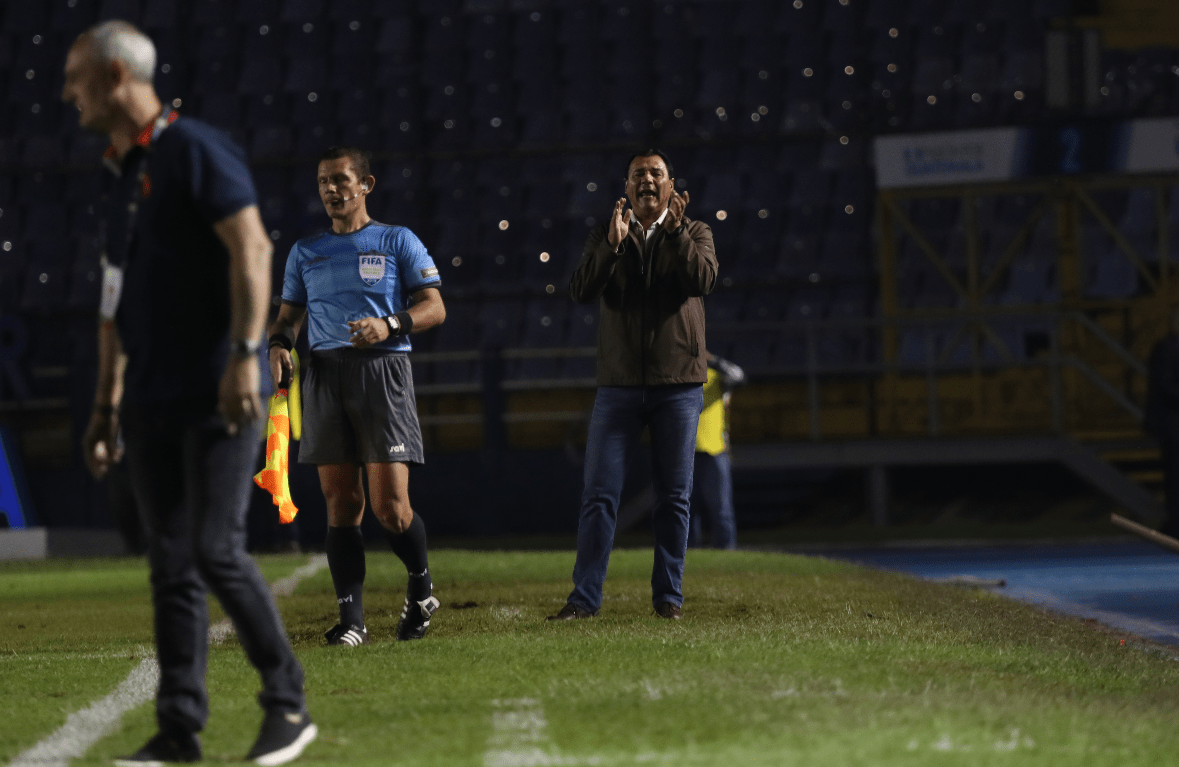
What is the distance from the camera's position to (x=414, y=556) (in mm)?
6711

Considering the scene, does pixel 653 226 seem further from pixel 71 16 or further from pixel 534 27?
pixel 71 16

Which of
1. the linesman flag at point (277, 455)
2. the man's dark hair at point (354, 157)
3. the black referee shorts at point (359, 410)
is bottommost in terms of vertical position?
the linesman flag at point (277, 455)

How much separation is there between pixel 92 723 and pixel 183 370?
4.30 ft

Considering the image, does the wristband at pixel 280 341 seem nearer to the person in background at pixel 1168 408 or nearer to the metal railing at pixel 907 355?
the person in background at pixel 1168 408

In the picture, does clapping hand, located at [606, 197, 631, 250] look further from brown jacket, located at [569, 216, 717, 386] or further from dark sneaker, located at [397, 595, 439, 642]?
dark sneaker, located at [397, 595, 439, 642]

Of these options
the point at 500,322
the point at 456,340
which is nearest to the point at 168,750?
the point at 500,322

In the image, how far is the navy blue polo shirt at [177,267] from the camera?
406 cm

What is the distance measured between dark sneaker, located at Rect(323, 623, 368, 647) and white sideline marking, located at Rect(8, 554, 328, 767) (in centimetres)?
70

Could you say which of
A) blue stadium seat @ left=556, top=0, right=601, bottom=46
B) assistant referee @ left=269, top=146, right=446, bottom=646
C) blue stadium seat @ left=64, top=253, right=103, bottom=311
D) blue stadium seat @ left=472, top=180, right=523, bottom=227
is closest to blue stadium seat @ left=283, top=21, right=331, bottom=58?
blue stadium seat @ left=472, top=180, right=523, bottom=227

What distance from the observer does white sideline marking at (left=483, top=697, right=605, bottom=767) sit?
12.6 feet

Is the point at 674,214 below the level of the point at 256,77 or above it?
below

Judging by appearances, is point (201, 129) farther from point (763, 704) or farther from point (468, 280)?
point (468, 280)

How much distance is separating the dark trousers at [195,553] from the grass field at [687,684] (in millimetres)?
194

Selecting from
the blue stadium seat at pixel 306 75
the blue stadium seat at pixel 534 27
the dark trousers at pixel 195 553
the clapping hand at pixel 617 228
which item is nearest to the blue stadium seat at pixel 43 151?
the blue stadium seat at pixel 306 75
